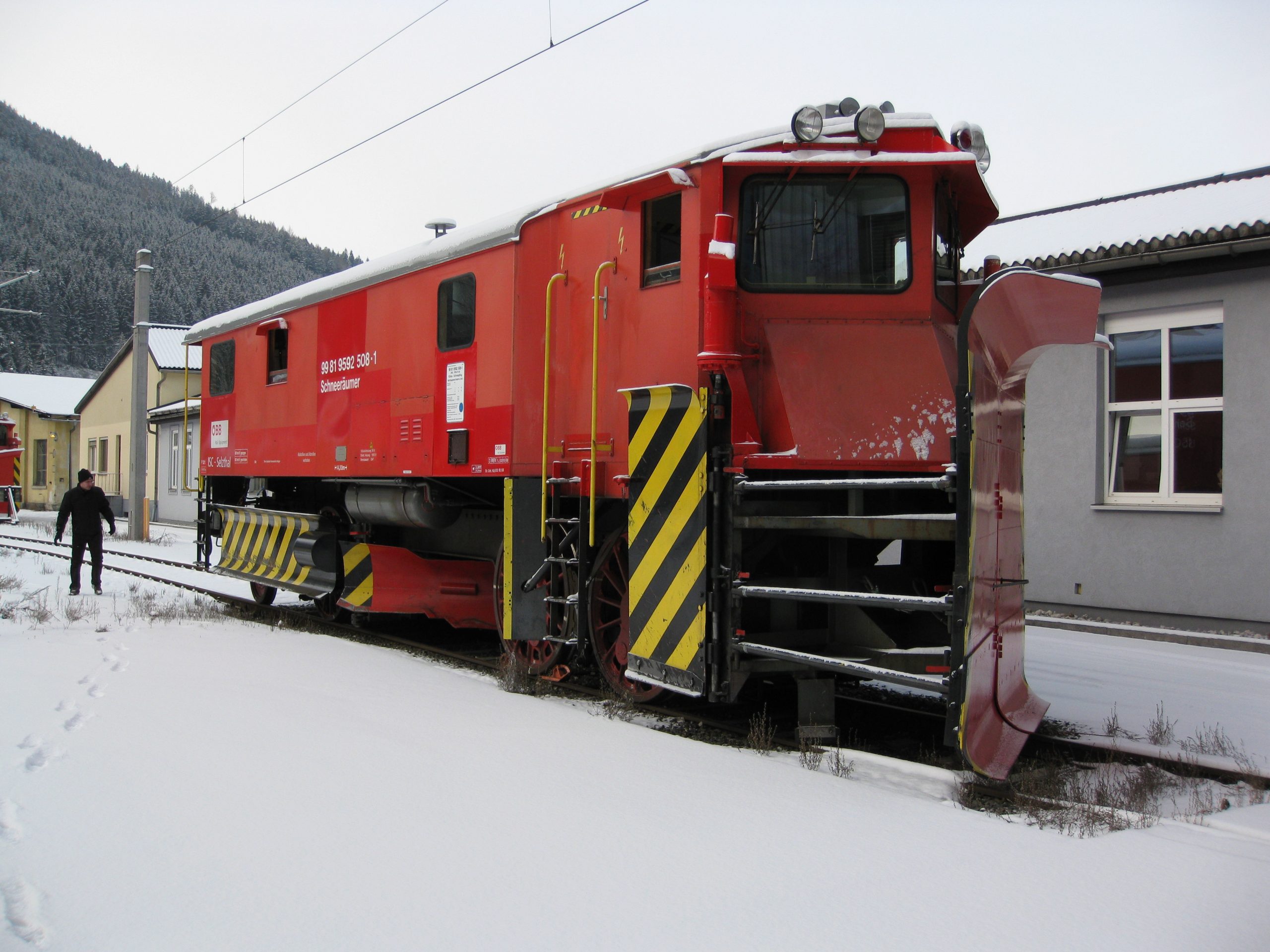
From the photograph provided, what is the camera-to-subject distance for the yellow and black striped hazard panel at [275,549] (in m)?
10.1

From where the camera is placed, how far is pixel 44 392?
1975 inches

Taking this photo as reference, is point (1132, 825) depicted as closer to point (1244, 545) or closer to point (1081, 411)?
point (1244, 545)

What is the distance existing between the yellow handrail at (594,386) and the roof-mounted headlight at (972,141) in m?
2.26

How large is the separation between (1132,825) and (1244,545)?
6979 millimetres

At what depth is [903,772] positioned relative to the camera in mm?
4895

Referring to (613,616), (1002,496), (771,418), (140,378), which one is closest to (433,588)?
(613,616)

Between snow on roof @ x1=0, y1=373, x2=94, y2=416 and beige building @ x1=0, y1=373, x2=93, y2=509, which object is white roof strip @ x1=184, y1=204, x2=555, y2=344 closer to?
beige building @ x1=0, y1=373, x2=93, y2=509

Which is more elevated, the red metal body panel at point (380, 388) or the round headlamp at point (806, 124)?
the round headlamp at point (806, 124)

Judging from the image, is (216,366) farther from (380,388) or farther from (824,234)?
(824,234)

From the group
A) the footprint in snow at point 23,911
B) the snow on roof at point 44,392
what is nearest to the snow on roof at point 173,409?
the snow on roof at point 44,392

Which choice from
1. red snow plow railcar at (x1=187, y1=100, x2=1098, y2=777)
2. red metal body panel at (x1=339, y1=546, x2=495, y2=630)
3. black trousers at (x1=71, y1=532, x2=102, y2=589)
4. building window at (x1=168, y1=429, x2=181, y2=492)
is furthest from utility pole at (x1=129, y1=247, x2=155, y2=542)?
red snow plow railcar at (x1=187, y1=100, x2=1098, y2=777)

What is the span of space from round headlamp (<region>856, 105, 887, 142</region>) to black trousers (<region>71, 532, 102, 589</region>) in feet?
37.3

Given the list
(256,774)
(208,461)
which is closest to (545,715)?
(256,774)

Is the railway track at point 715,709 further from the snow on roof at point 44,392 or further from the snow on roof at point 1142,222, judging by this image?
the snow on roof at point 44,392
